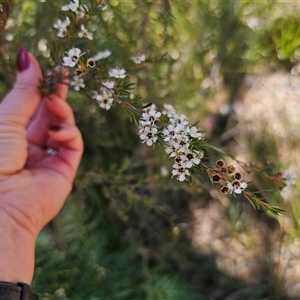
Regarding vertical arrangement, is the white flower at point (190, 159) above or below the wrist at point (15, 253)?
above

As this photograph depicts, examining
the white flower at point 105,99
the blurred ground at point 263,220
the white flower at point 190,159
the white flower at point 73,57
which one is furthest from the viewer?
the blurred ground at point 263,220

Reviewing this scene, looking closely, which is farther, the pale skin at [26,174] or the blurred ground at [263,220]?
the blurred ground at [263,220]

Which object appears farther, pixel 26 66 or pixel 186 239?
pixel 186 239

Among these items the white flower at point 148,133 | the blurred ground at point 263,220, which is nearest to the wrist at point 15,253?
the white flower at point 148,133

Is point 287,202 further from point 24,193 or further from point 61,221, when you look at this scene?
point 24,193

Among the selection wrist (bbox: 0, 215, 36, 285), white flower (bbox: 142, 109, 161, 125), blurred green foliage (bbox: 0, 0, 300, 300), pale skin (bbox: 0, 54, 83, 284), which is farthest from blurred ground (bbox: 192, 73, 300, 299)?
white flower (bbox: 142, 109, 161, 125)

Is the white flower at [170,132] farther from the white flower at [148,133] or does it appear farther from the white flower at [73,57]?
the white flower at [73,57]

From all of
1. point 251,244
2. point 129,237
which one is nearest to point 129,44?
point 129,237
